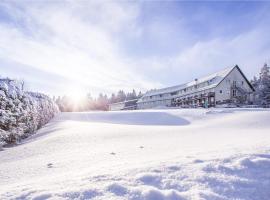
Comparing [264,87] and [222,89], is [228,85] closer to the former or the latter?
[222,89]

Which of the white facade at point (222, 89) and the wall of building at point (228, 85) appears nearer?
the white facade at point (222, 89)

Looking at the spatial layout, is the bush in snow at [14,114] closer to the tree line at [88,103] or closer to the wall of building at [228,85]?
the wall of building at [228,85]

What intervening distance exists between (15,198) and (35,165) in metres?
2.59

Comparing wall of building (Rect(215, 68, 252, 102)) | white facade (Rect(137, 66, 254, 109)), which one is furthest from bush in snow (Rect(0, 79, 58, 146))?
wall of building (Rect(215, 68, 252, 102))

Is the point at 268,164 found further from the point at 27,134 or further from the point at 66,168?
the point at 27,134

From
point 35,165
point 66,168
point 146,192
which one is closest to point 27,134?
point 35,165

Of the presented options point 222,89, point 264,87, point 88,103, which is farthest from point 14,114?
point 88,103

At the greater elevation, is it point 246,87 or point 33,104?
point 246,87

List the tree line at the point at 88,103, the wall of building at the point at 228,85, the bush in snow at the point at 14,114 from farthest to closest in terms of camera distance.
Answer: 1. the tree line at the point at 88,103
2. the wall of building at the point at 228,85
3. the bush in snow at the point at 14,114

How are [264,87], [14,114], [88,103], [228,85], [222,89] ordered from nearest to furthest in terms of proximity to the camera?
[14,114], [222,89], [228,85], [264,87], [88,103]

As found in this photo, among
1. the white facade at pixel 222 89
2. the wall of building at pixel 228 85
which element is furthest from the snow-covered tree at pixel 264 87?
the wall of building at pixel 228 85

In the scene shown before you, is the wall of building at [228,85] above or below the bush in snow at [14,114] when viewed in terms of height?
above

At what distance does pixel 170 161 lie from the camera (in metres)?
4.91

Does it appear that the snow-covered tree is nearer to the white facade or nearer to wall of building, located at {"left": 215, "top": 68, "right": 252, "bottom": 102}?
the white facade
